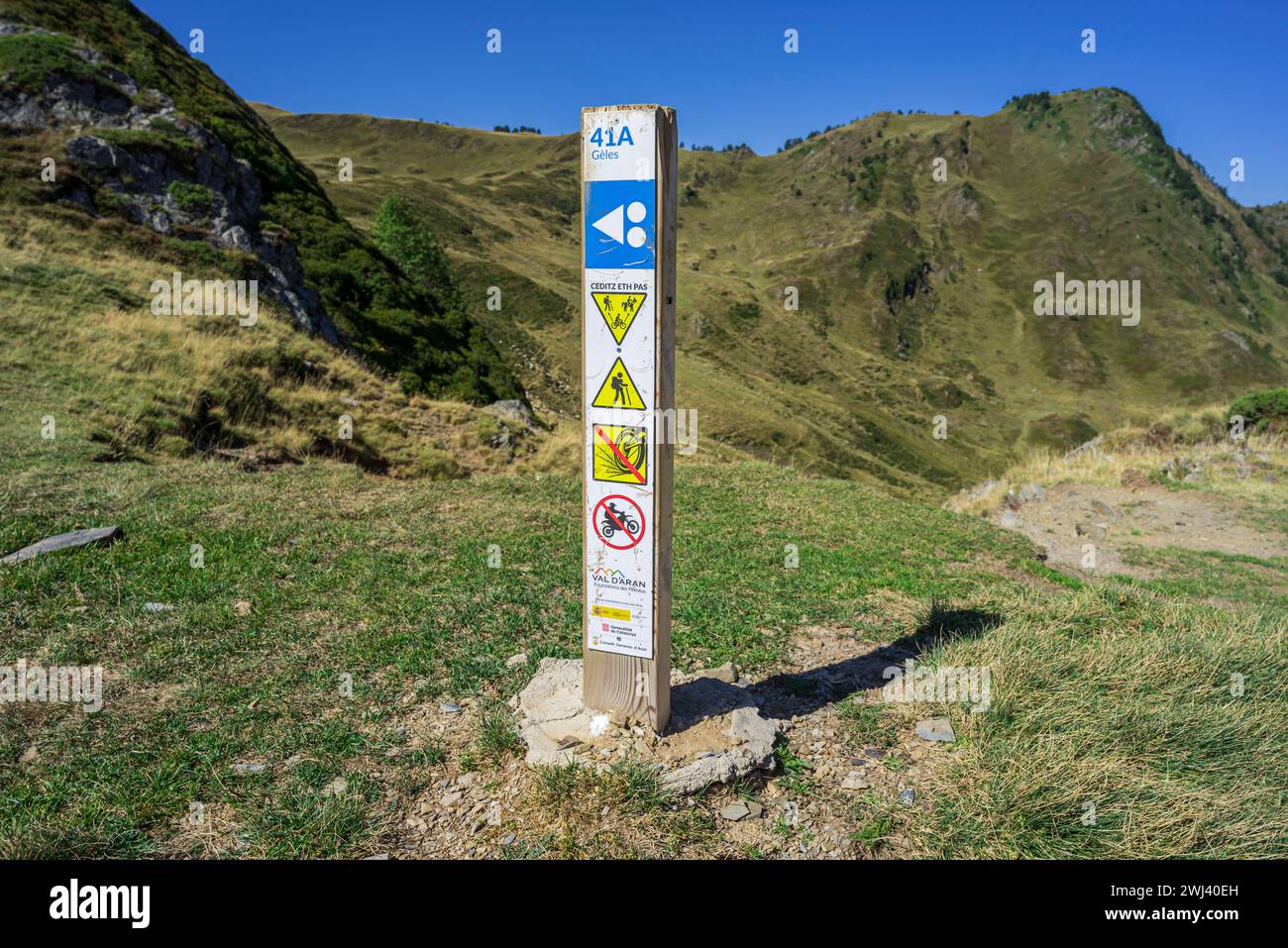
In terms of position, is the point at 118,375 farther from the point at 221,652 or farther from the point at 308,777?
the point at 308,777

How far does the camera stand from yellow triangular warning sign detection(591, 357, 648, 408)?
3596mm

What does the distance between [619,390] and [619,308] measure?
40 cm

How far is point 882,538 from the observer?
880 cm

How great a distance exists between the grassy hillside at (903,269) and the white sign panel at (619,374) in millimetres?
38348

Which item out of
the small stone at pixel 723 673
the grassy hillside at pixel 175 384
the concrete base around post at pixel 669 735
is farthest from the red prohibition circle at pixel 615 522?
the grassy hillside at pixel 175 384

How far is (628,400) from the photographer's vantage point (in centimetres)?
361

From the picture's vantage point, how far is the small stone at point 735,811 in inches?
135

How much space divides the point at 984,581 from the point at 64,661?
7.78 m

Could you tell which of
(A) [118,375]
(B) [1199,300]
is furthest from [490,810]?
(B) [1199,300]
